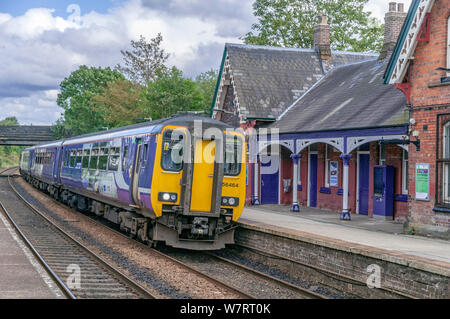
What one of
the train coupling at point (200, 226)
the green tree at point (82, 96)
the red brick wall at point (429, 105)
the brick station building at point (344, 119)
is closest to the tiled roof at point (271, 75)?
the brick station building at point (344, 119)

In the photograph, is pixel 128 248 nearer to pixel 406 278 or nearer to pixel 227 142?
pixel 227 142

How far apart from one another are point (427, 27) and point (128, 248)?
29.2 ft

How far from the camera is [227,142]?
45.4 feet

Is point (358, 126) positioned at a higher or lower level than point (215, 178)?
higher

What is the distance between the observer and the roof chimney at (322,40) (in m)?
28.5

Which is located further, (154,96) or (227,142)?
(154,96)

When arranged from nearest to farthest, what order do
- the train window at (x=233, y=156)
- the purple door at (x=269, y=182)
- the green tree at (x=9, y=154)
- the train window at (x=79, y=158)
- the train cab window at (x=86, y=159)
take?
the train window at (x=233, y=156) < the train cab window at (x=86, y=159) < the train window at (x=79, y=158) < the purple door at (x=269, y=182) < the green tree at (x=9, y=154)

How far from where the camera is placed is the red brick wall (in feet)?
44.8

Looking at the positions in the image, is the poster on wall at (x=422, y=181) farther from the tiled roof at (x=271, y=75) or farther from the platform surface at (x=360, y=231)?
the tiled roof at (x=271, y=75)

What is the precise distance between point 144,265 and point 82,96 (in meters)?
62.9

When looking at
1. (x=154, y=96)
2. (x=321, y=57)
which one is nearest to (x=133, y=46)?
(x=154, y=96)

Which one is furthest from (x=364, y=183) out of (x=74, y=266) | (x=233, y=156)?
(x=74, y=266)

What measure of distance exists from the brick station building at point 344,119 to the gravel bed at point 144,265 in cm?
599

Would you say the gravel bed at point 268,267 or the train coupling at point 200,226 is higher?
the train coupling at point 200,226
